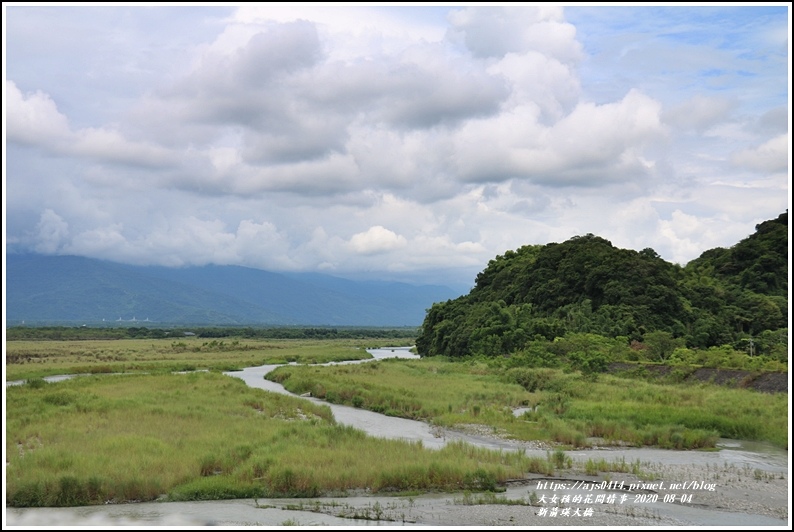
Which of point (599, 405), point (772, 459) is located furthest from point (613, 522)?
point (599, 405)

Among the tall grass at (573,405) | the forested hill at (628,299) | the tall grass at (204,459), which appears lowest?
the tall grass at (573,405)

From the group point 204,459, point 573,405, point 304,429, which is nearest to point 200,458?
point 204,459

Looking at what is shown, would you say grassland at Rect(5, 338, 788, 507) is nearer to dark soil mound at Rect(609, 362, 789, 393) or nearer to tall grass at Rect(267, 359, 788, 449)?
tall grass at Rect(267, 359, 788, 449)

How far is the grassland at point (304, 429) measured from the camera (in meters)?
18.7

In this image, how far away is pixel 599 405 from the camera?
3441 cm

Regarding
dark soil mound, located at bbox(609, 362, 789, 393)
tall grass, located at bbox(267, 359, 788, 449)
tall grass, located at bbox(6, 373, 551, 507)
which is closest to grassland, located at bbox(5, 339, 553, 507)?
tall grass, located at bbox(6, 373, 551, 507)

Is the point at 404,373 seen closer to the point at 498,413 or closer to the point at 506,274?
the point at 498,413

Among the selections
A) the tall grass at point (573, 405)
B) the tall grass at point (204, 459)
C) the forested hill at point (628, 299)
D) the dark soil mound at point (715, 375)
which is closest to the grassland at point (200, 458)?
Answer: the tall grass at point (204, 459)

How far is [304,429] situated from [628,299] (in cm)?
5303

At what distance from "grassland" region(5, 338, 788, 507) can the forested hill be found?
2052 centimetres

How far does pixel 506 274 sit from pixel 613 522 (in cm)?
8803

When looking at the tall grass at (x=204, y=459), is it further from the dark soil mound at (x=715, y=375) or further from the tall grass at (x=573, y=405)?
→ the dark soil mound at (x=715, y=375)

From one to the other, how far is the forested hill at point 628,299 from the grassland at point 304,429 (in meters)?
20.5

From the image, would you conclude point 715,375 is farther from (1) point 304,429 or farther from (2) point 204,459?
(2) point 204,459
